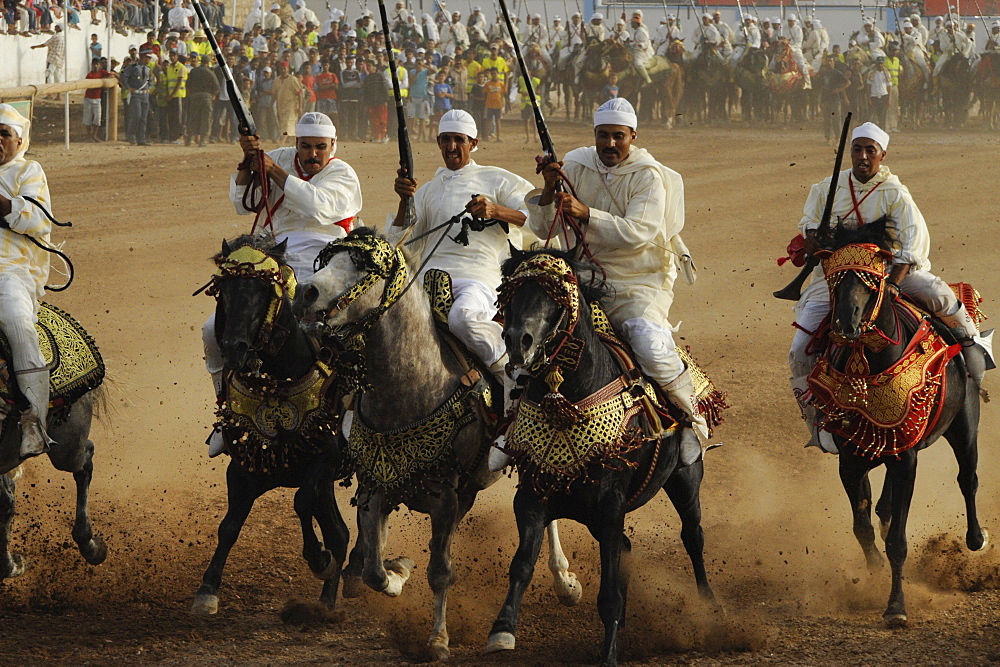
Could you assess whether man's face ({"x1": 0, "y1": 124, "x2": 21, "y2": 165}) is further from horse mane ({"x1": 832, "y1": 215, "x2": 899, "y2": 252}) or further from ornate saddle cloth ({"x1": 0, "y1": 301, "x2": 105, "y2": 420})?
horse mane ({"x1": 832, "y1": 215, "x2": 899, "y2": 252})

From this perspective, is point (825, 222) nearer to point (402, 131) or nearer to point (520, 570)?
point (402, 131)

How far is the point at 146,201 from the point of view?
68.8 feet

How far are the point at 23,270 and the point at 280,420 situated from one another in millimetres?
1790

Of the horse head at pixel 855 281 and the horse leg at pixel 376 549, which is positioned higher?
the horse head at pixel 855 281

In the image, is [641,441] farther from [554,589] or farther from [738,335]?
[738,335]

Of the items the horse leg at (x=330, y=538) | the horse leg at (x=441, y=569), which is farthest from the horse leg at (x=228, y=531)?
the horse leg at (x=441, y=569)

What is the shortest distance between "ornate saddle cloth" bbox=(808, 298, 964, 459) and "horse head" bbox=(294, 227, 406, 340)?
2.60m

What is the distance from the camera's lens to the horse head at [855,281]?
23.1ft

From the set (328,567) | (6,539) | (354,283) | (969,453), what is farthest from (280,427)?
(969,453)

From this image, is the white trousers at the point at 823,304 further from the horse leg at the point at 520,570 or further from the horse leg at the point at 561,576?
the horse leg at the point at 520,570

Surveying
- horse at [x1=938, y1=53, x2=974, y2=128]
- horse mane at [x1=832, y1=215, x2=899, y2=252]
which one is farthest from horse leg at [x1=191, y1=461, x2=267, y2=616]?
horse at [x1=938, y1=53, x2=974, y2=128]

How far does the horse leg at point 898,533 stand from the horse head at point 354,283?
3.06m

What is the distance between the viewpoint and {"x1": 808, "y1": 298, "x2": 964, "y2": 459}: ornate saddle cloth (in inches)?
291

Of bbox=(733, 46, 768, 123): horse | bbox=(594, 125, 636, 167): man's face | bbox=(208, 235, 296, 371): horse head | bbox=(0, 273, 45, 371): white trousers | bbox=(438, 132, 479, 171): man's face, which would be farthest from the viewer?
bbox=(733, 46, 768, 123): horse
